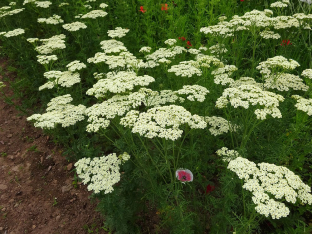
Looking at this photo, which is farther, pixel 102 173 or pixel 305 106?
pixel 305 106

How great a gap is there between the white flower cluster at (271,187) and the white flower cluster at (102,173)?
1.44 metres

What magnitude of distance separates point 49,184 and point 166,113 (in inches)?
135

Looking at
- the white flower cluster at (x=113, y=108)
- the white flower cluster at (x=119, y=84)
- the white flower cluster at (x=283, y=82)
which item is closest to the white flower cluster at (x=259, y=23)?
the white flower cluster at (x=283, y=82)

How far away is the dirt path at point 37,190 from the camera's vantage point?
4250 millimetres

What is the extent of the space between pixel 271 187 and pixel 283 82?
6.41 feet

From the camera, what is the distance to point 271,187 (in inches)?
95.9

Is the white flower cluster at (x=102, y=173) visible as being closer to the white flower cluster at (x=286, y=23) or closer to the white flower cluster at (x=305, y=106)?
the white flower cluster at (x=305, y=106)

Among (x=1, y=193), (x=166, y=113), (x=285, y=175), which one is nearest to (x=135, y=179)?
(x=166, y=113)

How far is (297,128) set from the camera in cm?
335

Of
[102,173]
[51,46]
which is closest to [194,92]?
[102,173]

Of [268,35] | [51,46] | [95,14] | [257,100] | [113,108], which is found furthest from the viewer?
[95,14]

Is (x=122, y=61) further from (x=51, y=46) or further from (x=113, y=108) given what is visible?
(x=51, y=46)

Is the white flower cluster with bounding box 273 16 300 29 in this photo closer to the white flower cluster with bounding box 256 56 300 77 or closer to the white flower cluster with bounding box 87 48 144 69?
the white flower cluster with bounding box 256 56 300 77

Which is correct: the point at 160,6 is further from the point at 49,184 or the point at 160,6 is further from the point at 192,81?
the point at 49,184
